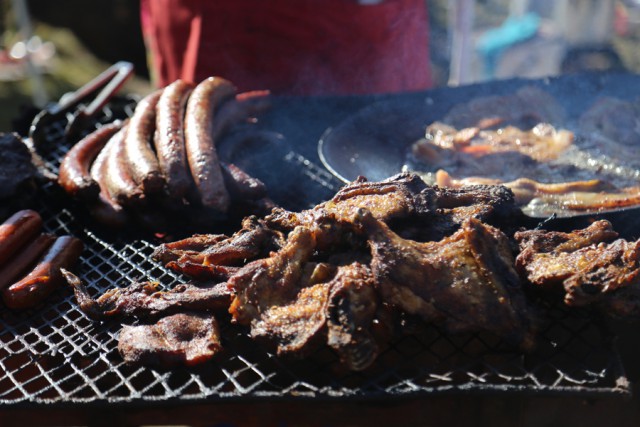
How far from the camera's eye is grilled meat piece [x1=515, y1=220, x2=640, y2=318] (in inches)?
102

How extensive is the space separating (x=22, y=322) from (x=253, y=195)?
135 cm

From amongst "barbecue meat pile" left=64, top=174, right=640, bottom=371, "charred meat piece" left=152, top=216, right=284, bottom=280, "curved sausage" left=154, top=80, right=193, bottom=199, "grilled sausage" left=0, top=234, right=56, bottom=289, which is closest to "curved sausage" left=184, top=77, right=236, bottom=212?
"curved sausage" left=154, top=80, right=193, bottom=199

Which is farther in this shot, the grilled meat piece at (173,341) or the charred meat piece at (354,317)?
the grilled meat piece at (173,341)

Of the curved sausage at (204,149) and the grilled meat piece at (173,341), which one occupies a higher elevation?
the curved sausage at (204,149)

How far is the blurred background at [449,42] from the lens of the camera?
8844 mm

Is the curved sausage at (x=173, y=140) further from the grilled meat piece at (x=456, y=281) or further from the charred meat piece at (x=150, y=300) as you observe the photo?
the grilled meat piece at (x=456, y=281)

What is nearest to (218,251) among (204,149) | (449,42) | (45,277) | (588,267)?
(204,149)

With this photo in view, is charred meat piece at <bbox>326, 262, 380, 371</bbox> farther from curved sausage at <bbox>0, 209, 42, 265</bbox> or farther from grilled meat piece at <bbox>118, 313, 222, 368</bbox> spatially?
curved sausage at <bbox>0, 209, 42, 265</bbox>

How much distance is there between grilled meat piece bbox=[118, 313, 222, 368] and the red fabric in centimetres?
325

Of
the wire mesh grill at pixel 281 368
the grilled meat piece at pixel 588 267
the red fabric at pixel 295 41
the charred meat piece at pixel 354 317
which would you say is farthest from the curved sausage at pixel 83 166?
the grilled meat piece at pixel 588 267

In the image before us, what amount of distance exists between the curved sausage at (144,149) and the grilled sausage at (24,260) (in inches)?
23.9

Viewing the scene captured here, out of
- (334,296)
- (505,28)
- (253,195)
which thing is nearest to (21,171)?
(253,195)

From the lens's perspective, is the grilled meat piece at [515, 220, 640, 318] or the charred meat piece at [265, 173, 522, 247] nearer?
the grilled meat piece at [515, 220, 640, 318]

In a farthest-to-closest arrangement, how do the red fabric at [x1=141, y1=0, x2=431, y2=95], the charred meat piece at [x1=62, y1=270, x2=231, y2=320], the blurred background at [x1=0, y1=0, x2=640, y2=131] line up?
1. the blurred background at [x1=0, y1=0, x2=640, y2=131]
2. the red fabric at [x1=141, y1=0, x2=431, y2=95]
3. the charred meat piece at [x1=62, y1=270, x2=231, y2=320]
